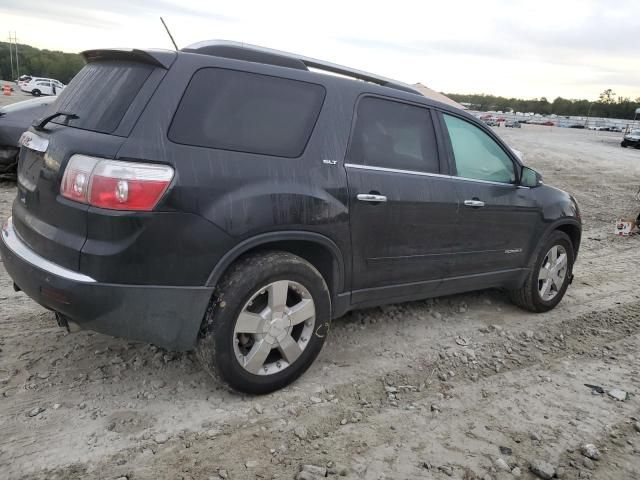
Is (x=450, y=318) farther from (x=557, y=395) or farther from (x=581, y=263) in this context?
(x=581, y=263)

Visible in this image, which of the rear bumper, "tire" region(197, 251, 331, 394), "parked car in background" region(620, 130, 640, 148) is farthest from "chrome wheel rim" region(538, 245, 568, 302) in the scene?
"parked car in background" region(620, 130, 640, 148)

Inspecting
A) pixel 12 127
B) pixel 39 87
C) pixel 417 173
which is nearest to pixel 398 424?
pixel 417 173

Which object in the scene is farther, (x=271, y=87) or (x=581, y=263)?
(x=581, y=263)

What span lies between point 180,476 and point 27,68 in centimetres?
11927

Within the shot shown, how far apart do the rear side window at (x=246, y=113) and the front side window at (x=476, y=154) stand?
1307 millimetres

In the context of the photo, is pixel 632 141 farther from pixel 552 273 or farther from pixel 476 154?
pixel 476 154

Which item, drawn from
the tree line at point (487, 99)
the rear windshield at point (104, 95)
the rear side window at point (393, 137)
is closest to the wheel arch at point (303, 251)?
the rear side window at point (393, 137)

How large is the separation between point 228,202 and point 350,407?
1391 millimetres

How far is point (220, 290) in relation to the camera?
279 centimetres

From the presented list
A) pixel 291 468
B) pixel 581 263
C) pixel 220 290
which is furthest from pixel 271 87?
pixel 581 263

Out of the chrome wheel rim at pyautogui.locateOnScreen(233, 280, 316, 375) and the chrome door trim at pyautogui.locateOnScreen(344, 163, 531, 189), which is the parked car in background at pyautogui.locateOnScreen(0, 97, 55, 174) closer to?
the chrome door trim at pyautogui.locateOnScreen(344, 163, 531, 189)

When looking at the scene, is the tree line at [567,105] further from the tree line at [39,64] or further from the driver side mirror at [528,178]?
the driver side mirror at [528,178]

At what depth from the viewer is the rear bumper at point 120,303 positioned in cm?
256

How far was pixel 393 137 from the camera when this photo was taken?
3.58 m
